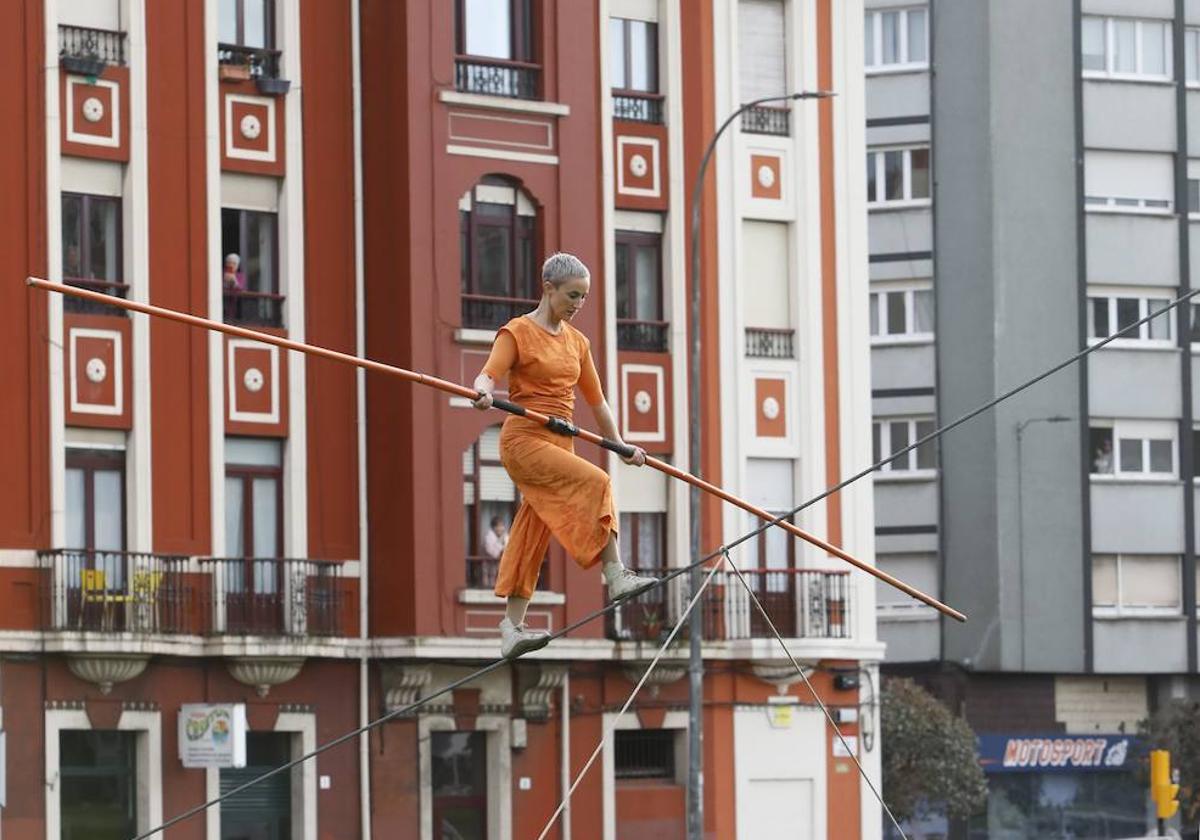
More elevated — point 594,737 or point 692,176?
point 692,176

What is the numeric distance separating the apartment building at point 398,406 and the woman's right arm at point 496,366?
3132 cm

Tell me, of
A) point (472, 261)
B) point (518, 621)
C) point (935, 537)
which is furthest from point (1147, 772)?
point (518, 621)

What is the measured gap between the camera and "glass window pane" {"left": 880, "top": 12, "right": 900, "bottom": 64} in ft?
254

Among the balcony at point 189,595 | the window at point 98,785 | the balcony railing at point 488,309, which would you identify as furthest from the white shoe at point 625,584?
the balcony railing at point 488,309

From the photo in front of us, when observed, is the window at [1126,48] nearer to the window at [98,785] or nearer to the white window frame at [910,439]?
the white window frame at [910,439]

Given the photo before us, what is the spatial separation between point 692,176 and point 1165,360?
2384cm

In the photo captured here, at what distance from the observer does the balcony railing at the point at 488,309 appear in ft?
176

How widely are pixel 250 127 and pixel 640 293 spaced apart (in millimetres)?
8615

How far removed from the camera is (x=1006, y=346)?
250ft

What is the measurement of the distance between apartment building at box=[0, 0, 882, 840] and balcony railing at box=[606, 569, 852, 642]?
7 cm

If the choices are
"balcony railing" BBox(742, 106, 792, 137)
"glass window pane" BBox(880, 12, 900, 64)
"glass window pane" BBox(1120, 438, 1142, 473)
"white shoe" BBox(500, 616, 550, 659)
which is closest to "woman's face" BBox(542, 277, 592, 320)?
"white shoe" BBox(500, 616, 550, 659)

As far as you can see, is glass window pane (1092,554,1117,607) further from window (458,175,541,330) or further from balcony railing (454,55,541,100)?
balcony railing (454,55,541,100)

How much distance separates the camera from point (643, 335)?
57.1 metres

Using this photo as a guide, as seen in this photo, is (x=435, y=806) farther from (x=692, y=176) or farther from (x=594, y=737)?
(x=692, y=176)
